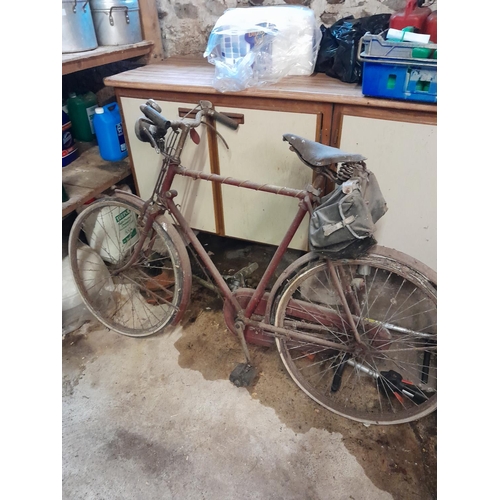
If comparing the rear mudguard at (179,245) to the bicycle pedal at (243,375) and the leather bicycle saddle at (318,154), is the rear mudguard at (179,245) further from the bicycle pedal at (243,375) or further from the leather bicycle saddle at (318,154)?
the leather bicycle saddle at (318,154)

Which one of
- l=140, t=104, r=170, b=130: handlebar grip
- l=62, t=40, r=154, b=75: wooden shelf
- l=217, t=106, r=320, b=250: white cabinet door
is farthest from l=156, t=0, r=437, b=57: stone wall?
l=140, t=104, r=170, b=130: handlebar grip

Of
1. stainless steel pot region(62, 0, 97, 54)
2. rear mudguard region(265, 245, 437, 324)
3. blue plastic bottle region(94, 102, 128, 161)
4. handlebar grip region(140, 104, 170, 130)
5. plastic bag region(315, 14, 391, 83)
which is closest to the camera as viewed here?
rear mudguard region(265, 245, 437, 324)

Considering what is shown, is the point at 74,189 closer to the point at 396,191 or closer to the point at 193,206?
the point at 193,206

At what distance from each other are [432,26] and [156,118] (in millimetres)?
1011

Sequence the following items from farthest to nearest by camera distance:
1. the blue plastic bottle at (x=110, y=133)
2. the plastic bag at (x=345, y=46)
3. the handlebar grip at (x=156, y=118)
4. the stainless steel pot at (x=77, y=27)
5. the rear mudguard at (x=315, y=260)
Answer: the blue plastic bottle at (x=110, y=133) < the stainless steel pot at (x=77, y=27) < the plastic bag at (x=345, y=46) < the handlebar grip at (x=156, y=118) < the rear mudguard at (x=315, y=260)

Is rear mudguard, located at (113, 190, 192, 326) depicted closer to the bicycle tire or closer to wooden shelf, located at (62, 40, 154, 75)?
the bicycle tire

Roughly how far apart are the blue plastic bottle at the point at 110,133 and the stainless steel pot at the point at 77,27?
29cm

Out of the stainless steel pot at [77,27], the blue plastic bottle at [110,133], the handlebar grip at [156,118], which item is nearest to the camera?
the handlebar grip at [156,118]

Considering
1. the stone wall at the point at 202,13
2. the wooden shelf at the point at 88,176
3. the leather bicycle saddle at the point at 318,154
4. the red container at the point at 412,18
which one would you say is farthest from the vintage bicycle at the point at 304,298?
the stone wall at the point at 202,13

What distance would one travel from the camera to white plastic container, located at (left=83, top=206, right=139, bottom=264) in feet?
6.59

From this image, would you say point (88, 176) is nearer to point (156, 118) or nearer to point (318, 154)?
point (156, 118)

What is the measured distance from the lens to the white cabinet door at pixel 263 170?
5.12ft

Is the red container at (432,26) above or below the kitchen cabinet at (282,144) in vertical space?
above
